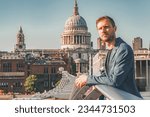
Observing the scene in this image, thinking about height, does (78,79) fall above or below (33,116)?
above

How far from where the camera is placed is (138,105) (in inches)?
111

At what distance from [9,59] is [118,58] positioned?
16062 millimetres

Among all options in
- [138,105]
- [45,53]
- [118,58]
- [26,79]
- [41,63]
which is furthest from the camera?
[45,53]

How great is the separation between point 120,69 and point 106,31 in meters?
0.18

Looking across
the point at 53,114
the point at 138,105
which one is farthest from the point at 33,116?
→ the point at 138,105

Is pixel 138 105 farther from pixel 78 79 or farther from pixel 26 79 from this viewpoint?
pixel 26 79

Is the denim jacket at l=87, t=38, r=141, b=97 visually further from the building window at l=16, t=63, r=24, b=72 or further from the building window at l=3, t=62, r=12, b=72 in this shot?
the building window at l=3, t=62, r=12, b=72

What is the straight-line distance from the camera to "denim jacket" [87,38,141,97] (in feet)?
8.27

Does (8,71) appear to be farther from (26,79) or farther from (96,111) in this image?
(96,111)

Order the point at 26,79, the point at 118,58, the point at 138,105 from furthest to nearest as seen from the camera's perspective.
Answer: the point at 26,79, the point at 138,105, the point at 118,58

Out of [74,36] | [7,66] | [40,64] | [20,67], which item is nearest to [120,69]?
[7,66]

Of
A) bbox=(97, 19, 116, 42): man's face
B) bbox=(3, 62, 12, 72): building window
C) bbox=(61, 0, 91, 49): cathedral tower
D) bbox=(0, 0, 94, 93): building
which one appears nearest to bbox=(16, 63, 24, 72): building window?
bbox=(0, 0, 94, 93): building

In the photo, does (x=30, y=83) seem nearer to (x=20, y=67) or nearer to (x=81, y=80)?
(x=20, y=67)

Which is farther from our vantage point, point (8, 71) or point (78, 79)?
point (8, 71)
